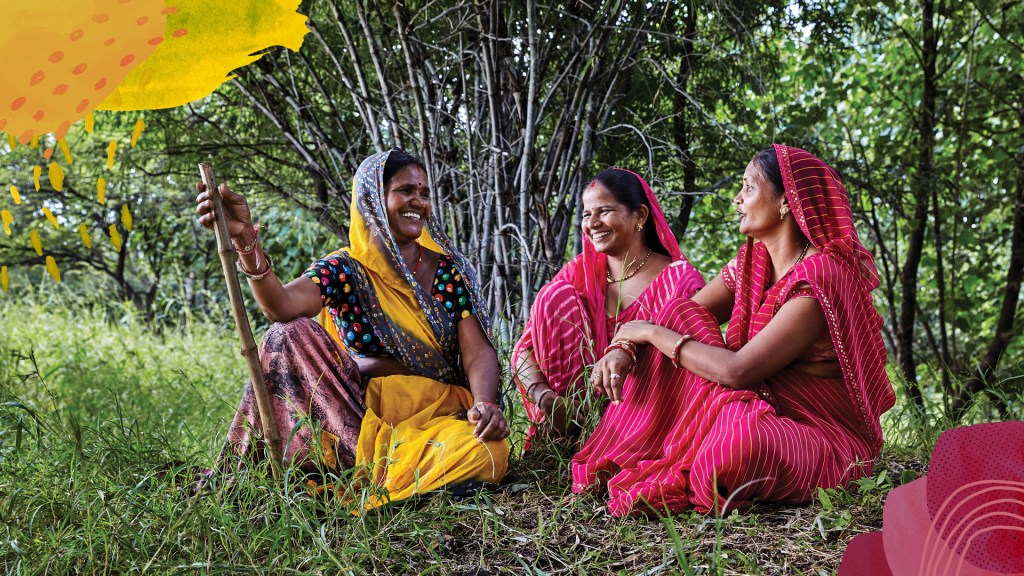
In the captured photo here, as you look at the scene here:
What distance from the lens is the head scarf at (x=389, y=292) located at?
9.76 ft

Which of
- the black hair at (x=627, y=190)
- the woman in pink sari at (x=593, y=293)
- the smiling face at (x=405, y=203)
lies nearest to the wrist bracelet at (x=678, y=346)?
the woman in pink sari at (x=593, y=293)

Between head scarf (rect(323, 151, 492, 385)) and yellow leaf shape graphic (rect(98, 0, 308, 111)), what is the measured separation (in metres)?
1.17

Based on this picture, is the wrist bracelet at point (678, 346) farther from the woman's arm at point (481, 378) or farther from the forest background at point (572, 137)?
the forest background at point (572, 137)

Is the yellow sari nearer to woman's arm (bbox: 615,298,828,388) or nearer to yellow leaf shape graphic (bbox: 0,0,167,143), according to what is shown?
woman's arm (bbox: 615,298,828,388)

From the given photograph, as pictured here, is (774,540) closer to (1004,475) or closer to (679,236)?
(1004,475)

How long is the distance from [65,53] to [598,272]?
2.10 m

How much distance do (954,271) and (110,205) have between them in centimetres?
760

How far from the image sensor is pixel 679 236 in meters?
4.80

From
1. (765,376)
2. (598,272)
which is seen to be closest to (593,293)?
(598,272)

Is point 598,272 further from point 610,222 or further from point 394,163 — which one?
point 394,163

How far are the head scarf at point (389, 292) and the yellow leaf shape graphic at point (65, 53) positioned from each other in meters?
1.40

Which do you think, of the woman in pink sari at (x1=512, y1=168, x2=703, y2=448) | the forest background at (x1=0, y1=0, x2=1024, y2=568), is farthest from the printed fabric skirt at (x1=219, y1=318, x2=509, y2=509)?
the woman in pink sari at (x1=512, y1=168, x2=703, y2=448)

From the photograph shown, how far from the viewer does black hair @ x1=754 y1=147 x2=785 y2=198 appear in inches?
104

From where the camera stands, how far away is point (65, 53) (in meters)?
1.51
